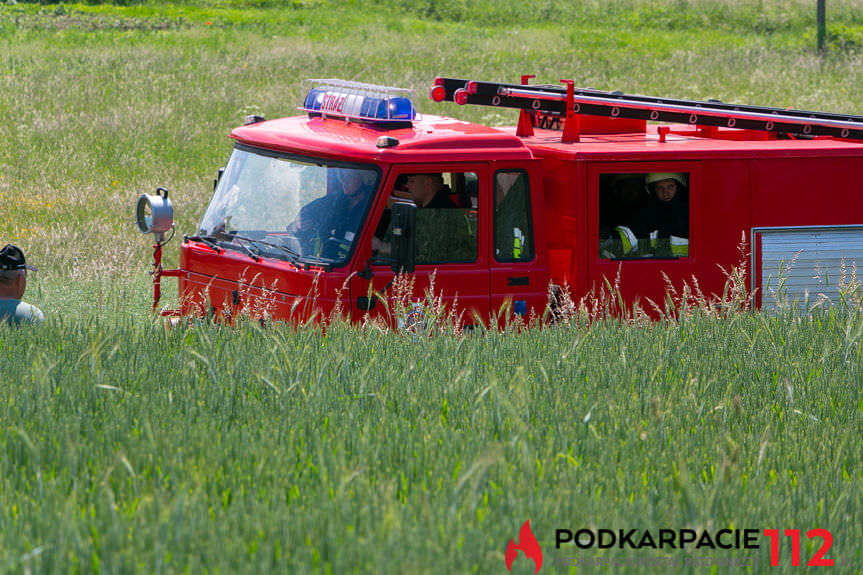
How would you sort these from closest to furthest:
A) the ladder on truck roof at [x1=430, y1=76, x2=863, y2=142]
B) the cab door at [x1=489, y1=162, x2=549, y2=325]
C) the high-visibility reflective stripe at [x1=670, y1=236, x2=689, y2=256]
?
1. the cab door at [x1=489, y1=162, x2=549, y2=325]
2. the high-visibility reflective stripe at [x1=670, y1=236, x2=689, y2=256]
3. the ladder on truck roof at [x1=430, y1=76, x2=863, y2=142]

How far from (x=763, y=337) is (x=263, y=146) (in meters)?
3.96

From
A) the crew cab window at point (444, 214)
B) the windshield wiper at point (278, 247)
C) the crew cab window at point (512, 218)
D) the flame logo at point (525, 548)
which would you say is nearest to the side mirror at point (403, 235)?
the crew cab window at point (444, 214)

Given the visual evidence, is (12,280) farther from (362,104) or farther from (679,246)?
(679,246)

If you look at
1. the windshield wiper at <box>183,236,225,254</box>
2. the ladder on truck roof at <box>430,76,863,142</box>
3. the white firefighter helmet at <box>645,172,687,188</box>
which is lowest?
the windshield wiper at <box>183,236,225,254</box>

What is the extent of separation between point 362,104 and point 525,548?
526 cm

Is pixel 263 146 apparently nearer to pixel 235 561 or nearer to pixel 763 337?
pixel 763 337

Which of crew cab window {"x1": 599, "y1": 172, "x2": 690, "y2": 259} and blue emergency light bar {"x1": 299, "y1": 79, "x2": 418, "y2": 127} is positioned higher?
blue emergency light bar {"x1": 299, "y1": 79, "x2": 418, "y2": 127}

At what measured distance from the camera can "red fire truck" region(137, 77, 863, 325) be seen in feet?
22.2

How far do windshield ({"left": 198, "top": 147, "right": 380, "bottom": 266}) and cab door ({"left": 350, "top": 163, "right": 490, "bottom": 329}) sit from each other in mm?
126

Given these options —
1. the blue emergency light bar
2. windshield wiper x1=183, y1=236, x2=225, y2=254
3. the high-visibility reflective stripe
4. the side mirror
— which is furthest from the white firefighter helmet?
windshield wiper x1=183, y1=236, x2=225, y2=254

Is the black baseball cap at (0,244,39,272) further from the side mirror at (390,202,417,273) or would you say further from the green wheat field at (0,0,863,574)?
the side mirror at (390,202,417,273)

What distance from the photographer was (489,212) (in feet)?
23.0

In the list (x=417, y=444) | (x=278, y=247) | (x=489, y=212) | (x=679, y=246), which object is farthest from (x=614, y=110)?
(x=417, y=444)

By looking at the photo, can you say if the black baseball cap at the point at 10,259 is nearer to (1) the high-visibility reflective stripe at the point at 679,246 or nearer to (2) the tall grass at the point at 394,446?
(2) the tall grass at the point at 394,446
